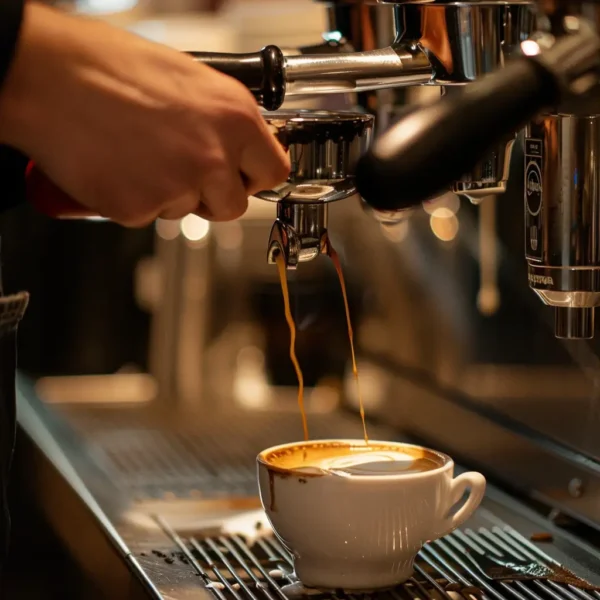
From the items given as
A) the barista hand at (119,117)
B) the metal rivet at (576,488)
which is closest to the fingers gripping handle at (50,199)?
the barista hand at (119,117)

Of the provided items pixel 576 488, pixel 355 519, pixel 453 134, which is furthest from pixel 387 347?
pixel 453 134

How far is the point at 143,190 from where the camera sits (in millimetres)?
479

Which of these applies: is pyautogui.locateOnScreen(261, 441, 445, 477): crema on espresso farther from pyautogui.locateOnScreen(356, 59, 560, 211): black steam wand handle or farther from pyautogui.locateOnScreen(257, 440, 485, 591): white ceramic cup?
pyautogui.locateOnScreen(356, 59, 560, 211): black steam wand handle

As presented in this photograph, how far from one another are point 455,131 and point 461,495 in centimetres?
27

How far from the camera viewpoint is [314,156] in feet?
1.84

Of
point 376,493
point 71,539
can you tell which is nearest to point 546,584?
point 376,493

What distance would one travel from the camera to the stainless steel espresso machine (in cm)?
48

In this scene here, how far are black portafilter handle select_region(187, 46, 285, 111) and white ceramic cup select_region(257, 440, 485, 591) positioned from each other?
0.20 metres

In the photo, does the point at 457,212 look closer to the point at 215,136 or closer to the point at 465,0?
the point at 465,0

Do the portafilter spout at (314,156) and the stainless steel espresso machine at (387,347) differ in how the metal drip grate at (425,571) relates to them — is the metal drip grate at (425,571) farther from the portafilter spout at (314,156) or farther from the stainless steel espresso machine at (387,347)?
the portafilter spout at (314,156)

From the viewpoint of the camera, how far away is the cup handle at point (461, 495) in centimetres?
65

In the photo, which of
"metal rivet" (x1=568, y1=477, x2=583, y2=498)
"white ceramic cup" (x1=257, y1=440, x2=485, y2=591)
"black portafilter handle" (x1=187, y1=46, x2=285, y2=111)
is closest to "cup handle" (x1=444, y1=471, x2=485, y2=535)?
"white ceramic cup" (x1=257, y1=440, x2=485, y2=591)

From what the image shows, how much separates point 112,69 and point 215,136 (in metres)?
0.05

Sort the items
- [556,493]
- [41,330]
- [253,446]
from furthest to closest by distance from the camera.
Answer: [41,330], [253,446], [556,493]
